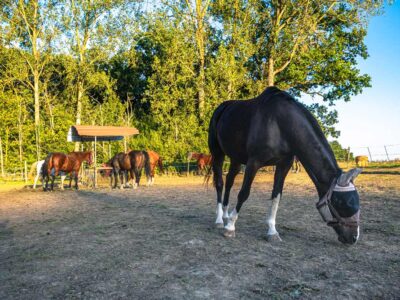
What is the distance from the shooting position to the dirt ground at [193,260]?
3.28m

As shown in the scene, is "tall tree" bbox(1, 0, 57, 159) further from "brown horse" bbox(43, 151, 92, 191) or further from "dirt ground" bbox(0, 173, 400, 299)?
"dirt ground" bbox(0, 173, 400, 299)

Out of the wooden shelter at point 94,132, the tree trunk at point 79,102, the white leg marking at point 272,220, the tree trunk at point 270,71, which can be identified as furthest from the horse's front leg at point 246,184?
the tree trunk at point 270,71

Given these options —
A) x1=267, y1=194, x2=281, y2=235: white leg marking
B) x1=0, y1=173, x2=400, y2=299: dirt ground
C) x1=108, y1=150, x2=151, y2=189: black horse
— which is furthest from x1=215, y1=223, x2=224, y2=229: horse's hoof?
x1=108, y1=150, x2=151, y2=189: black horse

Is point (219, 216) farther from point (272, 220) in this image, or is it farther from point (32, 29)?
point (32, 29)

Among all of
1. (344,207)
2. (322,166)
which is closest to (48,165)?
(322,166)

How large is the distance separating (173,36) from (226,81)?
6469mm

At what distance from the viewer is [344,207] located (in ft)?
14.4

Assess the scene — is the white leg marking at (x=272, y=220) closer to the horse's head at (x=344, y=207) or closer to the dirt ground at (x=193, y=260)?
the dirt ground at (x=193, y=260)

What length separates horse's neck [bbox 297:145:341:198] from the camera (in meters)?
4.66

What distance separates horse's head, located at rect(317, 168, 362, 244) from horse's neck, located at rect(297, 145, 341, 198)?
185mm

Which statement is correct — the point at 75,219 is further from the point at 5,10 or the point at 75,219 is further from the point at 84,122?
the point at 5,10

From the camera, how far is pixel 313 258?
427 centimetres

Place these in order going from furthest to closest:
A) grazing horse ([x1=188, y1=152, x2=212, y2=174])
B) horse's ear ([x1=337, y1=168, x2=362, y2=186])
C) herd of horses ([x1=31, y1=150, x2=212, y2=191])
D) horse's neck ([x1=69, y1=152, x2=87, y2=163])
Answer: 1. grazing horse ([x1=188, y1=152, x2=212, y2=174])
2. horse's neck ([x1=69, y1=152, x2=87, y2=163])
3. herd of horses ([x1=31, y1=150, x2=212, y2=191])
4. horse's ear ([x1=337, y1=168, x2=362, y2=186])

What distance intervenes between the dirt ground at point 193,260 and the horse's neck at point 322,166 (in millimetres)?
906
